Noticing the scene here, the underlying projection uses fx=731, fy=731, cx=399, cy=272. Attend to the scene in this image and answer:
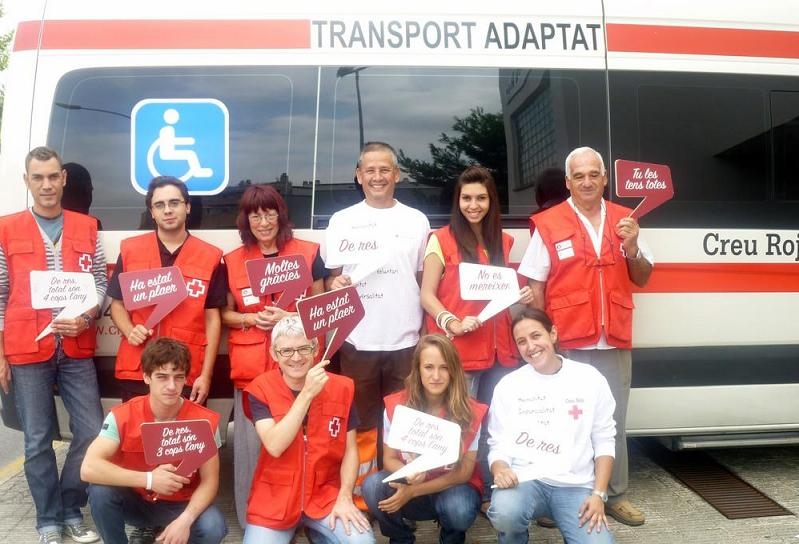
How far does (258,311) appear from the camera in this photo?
11.5 ft

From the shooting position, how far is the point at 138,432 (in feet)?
9.91

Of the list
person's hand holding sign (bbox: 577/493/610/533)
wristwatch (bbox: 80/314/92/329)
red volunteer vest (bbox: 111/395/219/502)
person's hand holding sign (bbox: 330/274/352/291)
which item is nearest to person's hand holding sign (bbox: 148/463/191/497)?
red volunteer vest (bbox: 111/395/219/502)

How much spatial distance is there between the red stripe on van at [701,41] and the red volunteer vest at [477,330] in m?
1.28

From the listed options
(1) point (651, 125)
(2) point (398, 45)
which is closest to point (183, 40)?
(2) point (398, 45)

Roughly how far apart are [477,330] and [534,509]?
867 mm

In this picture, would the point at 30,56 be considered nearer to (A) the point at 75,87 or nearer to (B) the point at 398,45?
(A) the point at 75,87

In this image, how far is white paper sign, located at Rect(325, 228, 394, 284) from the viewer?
11.4 ft

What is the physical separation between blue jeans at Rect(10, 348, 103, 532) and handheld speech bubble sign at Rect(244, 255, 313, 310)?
1027 mm

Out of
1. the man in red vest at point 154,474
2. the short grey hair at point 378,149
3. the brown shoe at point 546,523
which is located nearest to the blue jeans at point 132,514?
the man in red vest at point 154,474

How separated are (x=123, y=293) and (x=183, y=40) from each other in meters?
1.32

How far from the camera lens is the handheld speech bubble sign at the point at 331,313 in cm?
281

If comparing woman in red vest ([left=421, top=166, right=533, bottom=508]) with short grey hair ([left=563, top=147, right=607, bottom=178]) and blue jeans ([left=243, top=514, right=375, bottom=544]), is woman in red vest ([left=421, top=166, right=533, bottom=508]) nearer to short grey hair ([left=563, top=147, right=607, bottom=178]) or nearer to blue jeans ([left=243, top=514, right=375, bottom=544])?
short grey hair ([left=563, top=147, right=607, bottom=178])

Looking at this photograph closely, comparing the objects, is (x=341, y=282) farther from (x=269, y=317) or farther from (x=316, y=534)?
(x=316, y=534)

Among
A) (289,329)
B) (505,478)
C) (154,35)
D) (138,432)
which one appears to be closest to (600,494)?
(505,478)
